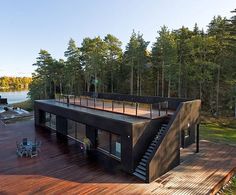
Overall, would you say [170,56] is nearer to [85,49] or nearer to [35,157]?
[85,49]

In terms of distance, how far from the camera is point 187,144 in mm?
13367

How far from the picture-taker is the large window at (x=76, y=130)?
14.1m

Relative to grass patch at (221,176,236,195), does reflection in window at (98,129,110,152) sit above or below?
above

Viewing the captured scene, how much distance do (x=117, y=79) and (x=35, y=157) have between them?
2614 cm

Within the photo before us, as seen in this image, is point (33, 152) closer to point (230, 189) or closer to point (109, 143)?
point (109, 143)

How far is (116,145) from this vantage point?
11242 mm

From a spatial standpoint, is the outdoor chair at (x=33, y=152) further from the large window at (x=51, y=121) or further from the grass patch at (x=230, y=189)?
the grass patch at (x=230, y=189)

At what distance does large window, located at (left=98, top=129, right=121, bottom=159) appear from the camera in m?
11.1

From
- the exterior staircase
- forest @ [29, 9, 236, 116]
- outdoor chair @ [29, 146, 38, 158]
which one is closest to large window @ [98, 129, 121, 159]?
the exterior staircase

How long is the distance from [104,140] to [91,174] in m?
2.87

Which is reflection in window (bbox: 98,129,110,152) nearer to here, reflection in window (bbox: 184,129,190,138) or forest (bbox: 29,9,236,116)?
reflection in window (bbox: 184,129,190,138)

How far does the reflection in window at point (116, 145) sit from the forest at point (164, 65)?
15.5 m

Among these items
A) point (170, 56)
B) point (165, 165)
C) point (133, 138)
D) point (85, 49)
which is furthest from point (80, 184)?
point (85, 49)

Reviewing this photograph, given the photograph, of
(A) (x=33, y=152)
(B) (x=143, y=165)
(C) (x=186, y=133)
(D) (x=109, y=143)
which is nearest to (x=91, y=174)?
(B) (x=143, y=165)
